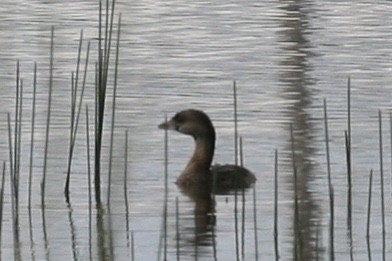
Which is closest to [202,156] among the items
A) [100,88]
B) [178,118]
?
[178,118]

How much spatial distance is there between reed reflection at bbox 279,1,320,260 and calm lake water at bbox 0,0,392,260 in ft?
0.07

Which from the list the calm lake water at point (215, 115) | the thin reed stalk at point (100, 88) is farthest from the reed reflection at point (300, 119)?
the thin reed stalk at point (100, 88)

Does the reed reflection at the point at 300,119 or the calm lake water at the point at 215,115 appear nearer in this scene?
the reed reflection at the point at 300,119

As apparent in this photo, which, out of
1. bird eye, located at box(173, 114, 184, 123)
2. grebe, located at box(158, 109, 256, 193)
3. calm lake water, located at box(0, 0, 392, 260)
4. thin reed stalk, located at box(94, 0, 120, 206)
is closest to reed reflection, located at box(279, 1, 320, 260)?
calm lake water, located at box(0, 0, 392, 260)

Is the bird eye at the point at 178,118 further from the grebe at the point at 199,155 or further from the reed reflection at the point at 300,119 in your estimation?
the reed reflection at the point at 300,119

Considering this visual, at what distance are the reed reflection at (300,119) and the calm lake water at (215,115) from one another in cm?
2

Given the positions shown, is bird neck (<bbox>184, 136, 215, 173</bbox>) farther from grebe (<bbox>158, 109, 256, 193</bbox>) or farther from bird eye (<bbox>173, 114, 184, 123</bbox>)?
bird eye (<bbox>173, 114, 184, 123</bbox>)

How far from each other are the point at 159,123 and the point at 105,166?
5.29 ft

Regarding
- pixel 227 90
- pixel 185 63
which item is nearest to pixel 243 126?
pixel 227 90

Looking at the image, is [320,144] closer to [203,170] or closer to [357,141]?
[357,141]

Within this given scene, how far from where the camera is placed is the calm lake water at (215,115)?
10000 mm

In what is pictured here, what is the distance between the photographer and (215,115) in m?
14.0

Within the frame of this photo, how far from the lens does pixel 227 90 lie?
15.0 m

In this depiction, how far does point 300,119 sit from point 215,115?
2.18 feet
